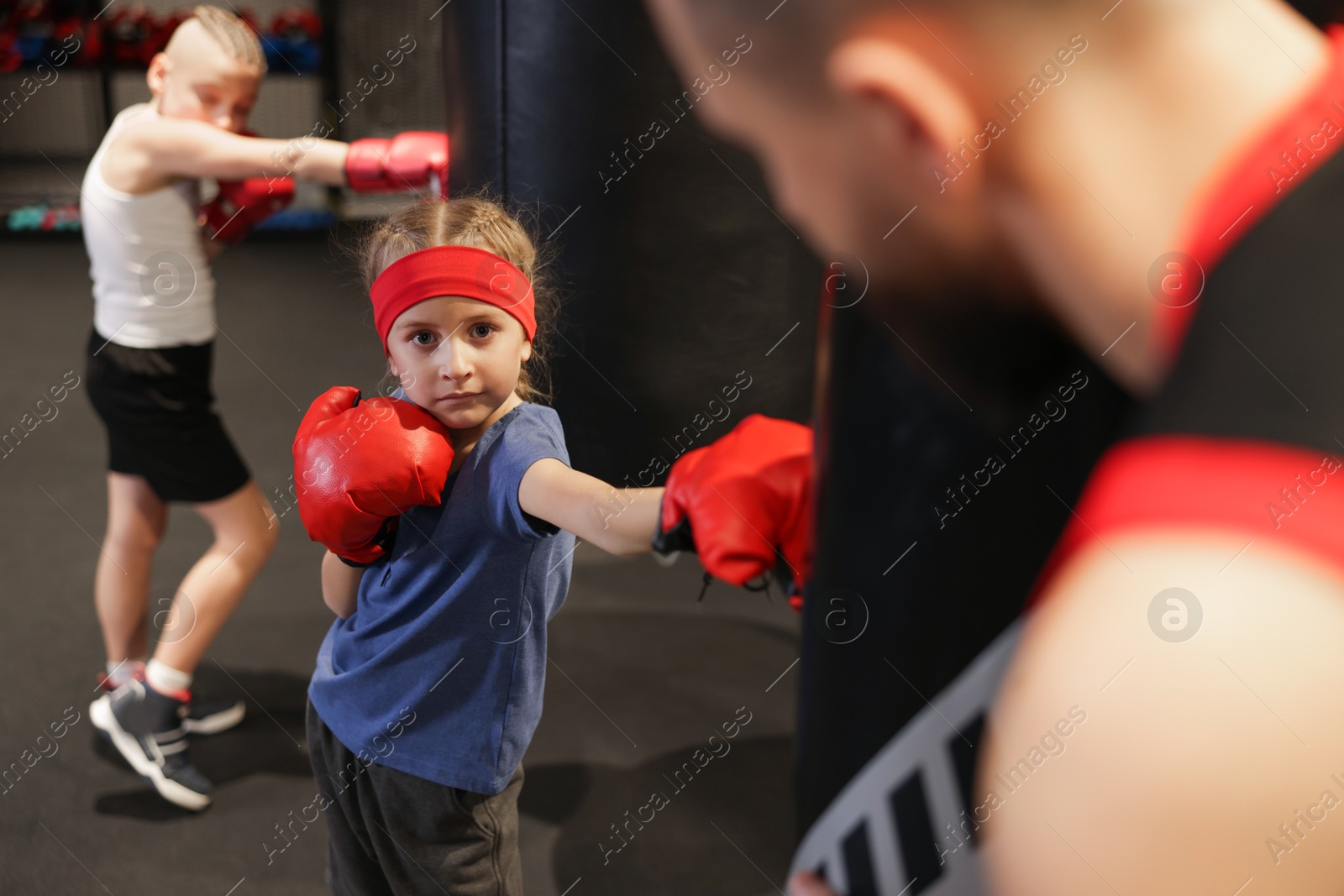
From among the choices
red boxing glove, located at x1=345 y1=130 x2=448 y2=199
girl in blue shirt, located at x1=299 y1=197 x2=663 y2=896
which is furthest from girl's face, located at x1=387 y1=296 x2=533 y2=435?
red boxing glove, located at x1=345 y1=130 x2=448 y2=199

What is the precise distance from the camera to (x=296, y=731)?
220 centimetres

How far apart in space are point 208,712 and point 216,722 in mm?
32

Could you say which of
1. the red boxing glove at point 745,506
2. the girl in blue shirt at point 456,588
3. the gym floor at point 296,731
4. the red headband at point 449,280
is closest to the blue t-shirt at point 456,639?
the girl in blue shirt at point 456,588

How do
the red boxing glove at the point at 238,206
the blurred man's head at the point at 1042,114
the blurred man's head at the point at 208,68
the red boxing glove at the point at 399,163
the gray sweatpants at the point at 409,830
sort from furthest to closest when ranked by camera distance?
the red boxing glove at the point at 238,206 → the blurred man's head at the point at 208,68 → the red boxing glove at the point at 399,163 → the gray sweatpants at the point at 409,830 → the blurred man's head at the point at 1042,114

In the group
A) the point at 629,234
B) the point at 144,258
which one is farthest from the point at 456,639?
the point at 144,258

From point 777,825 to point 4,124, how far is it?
7321 mm

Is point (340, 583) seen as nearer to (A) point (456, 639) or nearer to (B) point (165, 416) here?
(A) point (456, 639)

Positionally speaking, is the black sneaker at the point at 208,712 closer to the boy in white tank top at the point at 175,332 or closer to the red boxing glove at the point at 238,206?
the boy in white tank top at the point at 175,332

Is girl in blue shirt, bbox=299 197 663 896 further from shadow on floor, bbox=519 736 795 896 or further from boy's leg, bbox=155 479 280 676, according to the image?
boy's leg, bbox=155 479 280 676

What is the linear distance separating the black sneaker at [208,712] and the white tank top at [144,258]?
660 millimetres

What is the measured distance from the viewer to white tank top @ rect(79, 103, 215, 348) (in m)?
1.95

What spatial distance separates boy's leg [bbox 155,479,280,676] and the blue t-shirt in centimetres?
95

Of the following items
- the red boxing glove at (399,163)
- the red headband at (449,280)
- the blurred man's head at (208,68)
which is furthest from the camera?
the blurred man's head at (208,68)

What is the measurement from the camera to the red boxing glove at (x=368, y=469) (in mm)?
938
